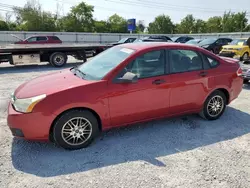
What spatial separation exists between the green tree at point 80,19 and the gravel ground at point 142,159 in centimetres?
4938

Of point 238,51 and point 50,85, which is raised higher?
point 238,51

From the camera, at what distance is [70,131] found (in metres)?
3.21

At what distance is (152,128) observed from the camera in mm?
4039

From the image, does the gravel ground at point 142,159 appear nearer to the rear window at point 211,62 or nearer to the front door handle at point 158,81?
the front door handle at point 158,81

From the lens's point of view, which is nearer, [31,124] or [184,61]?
[31,124]

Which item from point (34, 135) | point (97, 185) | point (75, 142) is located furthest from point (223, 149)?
point (34, 135)

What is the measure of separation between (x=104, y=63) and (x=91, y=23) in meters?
53.0

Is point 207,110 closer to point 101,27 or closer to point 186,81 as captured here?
point 186,81

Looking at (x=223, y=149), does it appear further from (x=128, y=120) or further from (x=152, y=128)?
(x=128, y=120)


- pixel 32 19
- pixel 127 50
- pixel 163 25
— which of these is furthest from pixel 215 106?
pixel 163 25

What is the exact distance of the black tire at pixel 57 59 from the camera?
1140 cm

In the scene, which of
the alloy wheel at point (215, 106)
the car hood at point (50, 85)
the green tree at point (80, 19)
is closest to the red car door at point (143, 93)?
the car hood at point (50, 85)

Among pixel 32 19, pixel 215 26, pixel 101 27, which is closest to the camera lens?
pixel 32 19

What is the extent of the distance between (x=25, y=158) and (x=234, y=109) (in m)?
4.40
